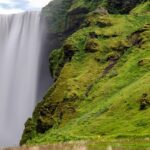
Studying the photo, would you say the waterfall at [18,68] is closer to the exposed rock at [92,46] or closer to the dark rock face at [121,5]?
the dark rock face at [121,5]

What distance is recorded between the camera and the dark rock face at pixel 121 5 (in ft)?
460

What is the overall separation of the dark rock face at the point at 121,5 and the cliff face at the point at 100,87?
21.2m

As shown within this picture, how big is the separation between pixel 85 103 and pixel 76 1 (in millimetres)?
109611

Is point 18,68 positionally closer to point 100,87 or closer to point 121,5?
point 121,5

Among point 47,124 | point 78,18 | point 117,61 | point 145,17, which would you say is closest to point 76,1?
point 78,18

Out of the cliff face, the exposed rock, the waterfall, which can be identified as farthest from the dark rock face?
the exposed rock

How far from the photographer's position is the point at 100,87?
7394cm

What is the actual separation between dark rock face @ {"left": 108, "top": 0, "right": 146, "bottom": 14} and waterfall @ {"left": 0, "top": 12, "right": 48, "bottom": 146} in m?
35.2

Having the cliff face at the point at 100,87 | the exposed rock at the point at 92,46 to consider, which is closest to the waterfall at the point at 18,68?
the cliff face at the point at 100,87

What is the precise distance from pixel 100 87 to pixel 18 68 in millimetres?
99071

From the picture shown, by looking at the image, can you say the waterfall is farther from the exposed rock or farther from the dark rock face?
the exposed rock

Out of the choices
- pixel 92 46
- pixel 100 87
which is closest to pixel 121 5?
pixel 92 46

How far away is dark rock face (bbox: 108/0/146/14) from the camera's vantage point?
140250 millimetres

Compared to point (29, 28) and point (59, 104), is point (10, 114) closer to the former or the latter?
point (29, 28)
